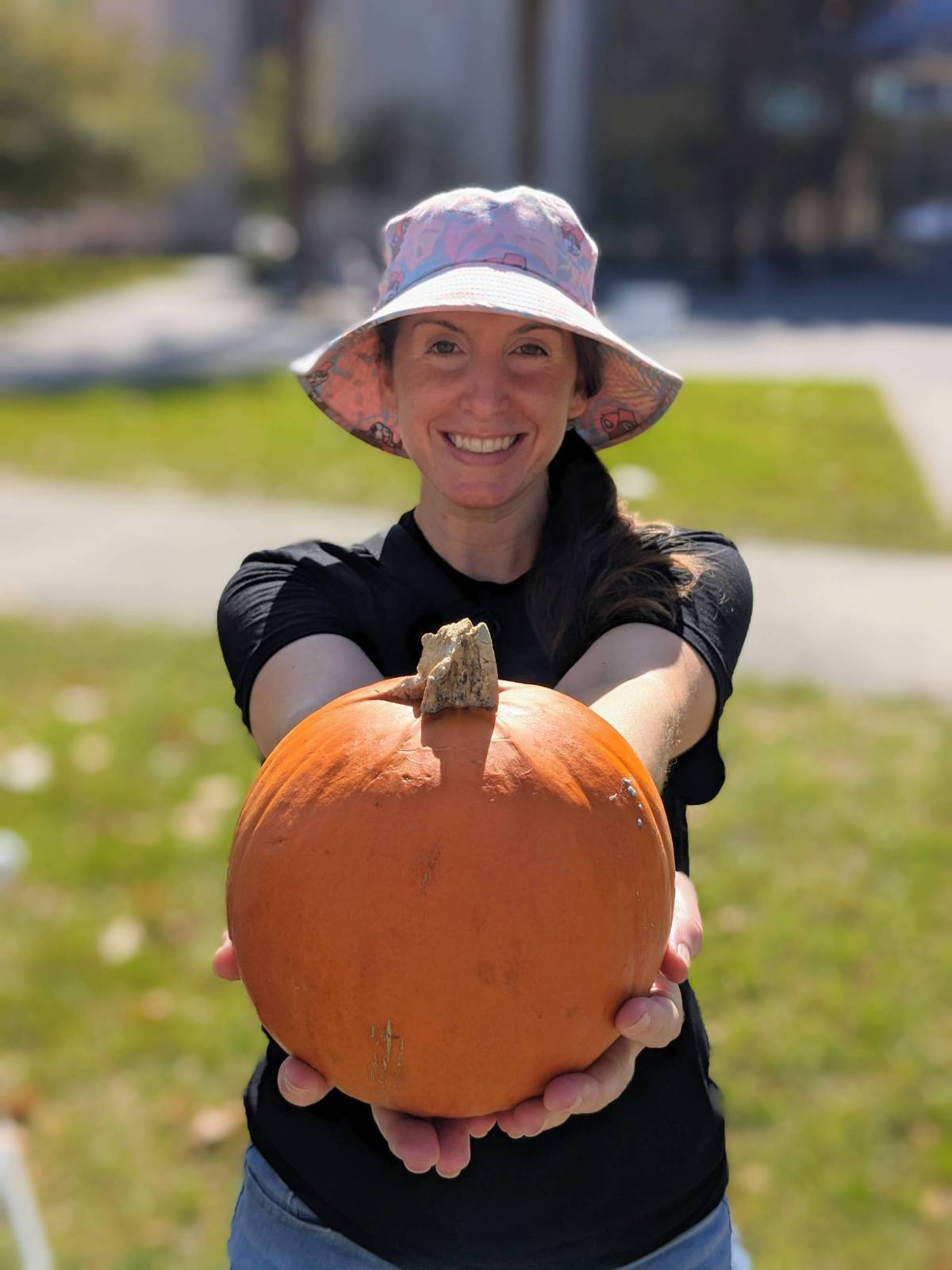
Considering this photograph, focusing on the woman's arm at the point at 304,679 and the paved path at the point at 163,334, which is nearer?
the woman's arm at the point at 304,679

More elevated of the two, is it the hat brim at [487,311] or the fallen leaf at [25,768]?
the hat brim at [487,311]

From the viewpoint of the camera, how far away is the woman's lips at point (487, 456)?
1938 millimetres

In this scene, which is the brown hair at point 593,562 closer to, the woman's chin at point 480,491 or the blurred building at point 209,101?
the woman's chin at point 480,491

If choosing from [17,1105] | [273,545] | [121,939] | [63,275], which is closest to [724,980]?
[121,939]

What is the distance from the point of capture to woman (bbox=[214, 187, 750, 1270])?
69.7 inches

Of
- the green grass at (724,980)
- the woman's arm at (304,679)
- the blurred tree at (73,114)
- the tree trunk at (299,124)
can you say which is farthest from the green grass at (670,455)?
the blurred tree at (73,114)

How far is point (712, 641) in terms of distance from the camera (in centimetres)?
190

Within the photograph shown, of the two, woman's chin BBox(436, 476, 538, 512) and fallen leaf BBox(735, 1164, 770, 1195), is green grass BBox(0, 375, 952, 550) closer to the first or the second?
fallen leaf BBox(735, 1164, 770, 1195)

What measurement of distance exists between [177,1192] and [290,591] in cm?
183

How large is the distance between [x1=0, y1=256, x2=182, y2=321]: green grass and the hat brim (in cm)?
2168

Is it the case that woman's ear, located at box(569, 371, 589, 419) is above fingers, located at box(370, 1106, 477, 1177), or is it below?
Result: above

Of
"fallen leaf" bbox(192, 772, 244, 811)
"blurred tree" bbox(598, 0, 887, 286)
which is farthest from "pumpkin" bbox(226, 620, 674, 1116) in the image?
"blurred tree" bbox(598, 0, 887, 286)

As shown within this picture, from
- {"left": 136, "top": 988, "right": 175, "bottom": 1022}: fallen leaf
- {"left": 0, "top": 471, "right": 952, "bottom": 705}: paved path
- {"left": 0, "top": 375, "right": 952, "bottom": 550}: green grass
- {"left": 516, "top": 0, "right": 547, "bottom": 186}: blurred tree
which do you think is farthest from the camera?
{"left": 516, "top": 0, "right": 547, "bottom": 186}: blurred tree

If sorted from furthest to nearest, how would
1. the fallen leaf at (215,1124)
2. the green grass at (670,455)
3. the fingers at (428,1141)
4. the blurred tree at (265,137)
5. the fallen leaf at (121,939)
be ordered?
1. the blurred tree at (265,137)
2. the green grass at (670,455)
3. the fallen leaf at (121,939)
4. the fallen leaf at (215,1124)
5. the fingers at (428,1141)
